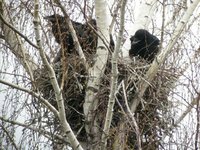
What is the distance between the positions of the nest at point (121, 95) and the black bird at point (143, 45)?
0.55 m

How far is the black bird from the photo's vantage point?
4.85m

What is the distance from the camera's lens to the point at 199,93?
3.46 meters

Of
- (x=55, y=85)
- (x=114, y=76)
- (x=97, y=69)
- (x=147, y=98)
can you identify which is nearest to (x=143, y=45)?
(x=147, y=98)

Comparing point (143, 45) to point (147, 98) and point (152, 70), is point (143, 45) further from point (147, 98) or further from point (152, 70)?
point (152, 70)

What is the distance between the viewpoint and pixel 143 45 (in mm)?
4988

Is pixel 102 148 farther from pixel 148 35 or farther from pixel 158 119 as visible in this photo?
pixel 148 35

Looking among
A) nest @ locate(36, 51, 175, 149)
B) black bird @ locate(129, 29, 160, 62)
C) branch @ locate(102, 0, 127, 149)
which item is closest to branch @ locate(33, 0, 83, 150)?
branch @ locate(102, 0, 127, 149)

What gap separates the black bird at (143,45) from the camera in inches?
191

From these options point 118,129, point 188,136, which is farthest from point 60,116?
point 188,136

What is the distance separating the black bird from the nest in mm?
549

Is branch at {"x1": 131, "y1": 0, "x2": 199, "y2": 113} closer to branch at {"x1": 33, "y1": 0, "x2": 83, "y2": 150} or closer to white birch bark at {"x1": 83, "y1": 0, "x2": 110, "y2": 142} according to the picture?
white birch bark at {"x1": 83, "y1": 0, "x2": 110, "y2": 142}

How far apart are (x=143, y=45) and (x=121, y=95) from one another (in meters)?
1.05

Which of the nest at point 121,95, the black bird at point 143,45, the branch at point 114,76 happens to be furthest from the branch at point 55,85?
the black bird at point 143,45

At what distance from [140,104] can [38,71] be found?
88 cm
